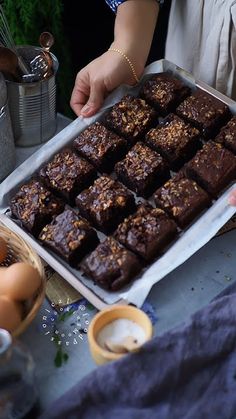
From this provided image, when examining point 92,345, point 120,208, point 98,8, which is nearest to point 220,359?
point 92,345

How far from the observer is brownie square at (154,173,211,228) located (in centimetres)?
132

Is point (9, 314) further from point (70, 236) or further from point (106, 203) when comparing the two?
point (106, 203)

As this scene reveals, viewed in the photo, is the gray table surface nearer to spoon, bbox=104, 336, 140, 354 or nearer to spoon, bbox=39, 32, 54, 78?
spoon, bbox=104, 336, 140, 354

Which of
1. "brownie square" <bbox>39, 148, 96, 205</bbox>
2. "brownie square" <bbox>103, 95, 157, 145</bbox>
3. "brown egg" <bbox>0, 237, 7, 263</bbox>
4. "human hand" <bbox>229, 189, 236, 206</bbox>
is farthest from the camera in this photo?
"brownie square" <bbox>103, 95, 157, 145</bbox>

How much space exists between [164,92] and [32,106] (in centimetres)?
35

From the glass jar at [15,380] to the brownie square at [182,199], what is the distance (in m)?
0.51

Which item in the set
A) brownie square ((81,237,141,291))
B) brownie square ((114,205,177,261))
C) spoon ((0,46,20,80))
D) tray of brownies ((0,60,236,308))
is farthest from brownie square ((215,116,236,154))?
spoon ((0,46,20,80))

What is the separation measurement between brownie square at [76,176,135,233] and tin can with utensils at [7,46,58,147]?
0.27m

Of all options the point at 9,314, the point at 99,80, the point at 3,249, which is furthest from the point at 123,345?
the point at 99,80

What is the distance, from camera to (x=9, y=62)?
1.43 meters

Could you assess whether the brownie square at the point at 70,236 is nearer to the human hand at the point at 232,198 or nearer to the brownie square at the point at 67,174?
the brownie square at the point at 67,174

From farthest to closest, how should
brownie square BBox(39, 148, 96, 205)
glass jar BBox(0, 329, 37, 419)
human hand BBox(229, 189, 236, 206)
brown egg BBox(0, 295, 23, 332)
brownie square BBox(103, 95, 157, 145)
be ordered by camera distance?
brownie square BBox(103, 95, 157, 145), brownie square BBox(39, 148, 96, 205), human hand BBox(229, 189, 236, 206), brown egg BBox(0, 295, 23, 332), glass jar BBox(0, 329, 37, 419)

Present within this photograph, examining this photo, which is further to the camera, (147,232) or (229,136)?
(229,136)

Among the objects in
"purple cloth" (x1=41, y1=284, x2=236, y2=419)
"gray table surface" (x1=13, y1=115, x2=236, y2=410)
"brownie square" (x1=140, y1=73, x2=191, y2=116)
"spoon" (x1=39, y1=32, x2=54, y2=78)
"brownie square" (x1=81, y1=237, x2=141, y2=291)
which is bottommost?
"gray table surface" (x1=13, y1=115, x2=236, y2=410)
